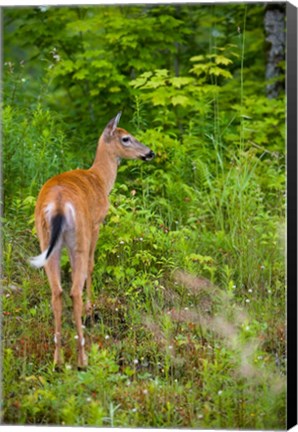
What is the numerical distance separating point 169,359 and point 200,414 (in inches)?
17.0

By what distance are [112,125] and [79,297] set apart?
133 cm

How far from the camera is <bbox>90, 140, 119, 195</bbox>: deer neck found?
25.5ft

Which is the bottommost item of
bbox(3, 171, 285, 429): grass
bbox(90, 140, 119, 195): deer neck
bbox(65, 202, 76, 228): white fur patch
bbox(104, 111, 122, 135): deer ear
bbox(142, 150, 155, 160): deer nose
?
bbox(3, 171, 285, 429): grass

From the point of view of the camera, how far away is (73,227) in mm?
6895

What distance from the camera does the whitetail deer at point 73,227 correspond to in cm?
682

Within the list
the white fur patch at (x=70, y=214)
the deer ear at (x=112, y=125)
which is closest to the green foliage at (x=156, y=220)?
the deer ear at (x=112, y=125)

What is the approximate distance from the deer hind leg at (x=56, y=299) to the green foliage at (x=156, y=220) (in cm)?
6

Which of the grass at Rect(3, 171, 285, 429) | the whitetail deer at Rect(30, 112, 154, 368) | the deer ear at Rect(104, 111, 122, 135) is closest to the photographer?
the grass at Rect(3, 171, 285, 429)

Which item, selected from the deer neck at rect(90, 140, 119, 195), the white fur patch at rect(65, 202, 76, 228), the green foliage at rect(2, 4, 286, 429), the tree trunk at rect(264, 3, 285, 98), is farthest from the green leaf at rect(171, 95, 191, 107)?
the white fur patch at rect(65, 202, 76, 228)

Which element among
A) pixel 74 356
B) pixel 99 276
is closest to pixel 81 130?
pixel 99 276

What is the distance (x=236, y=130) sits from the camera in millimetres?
8125

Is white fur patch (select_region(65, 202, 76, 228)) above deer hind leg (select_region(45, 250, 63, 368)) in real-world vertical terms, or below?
above

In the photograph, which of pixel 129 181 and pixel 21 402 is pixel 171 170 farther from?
pixel 21 402

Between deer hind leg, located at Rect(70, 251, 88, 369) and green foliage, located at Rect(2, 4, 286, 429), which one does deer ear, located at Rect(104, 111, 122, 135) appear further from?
deer hind leg, located at Rect(70, 251, 88, 369)
